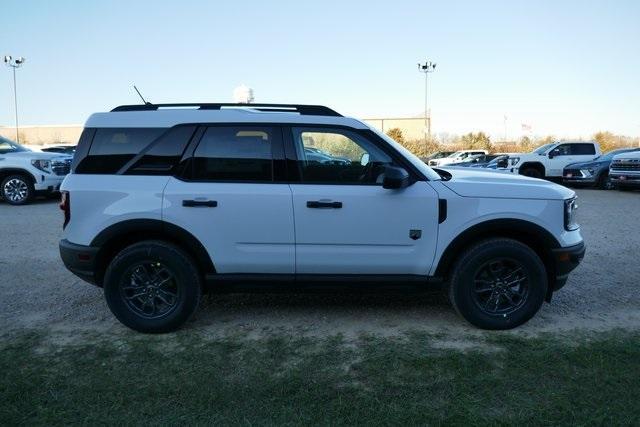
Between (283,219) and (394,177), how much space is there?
36.9 inches

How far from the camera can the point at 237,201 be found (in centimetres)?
419

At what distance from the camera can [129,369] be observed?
12.0 ft

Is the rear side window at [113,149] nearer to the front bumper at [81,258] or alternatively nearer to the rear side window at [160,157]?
the rear side window at [160,157]

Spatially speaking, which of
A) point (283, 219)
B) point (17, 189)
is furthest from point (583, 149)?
point (283, 219)

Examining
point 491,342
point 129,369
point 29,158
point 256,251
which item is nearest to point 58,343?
point 129,369

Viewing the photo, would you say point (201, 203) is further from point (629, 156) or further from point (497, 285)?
point (629, 156)

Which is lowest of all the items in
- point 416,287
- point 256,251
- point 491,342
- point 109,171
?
point 491,342

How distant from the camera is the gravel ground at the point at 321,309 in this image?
14.5ft

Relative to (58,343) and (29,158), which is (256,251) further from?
(29,158)

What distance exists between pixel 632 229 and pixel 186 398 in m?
8.65

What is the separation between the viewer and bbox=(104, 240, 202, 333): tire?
4.22m

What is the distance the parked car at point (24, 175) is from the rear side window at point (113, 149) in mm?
10044

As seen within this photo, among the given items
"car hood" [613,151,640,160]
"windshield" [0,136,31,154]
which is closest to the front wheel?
"car hood" [613,151,640,160]

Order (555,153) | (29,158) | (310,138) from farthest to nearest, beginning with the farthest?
(555,153)
(29,158)
(310,138)
